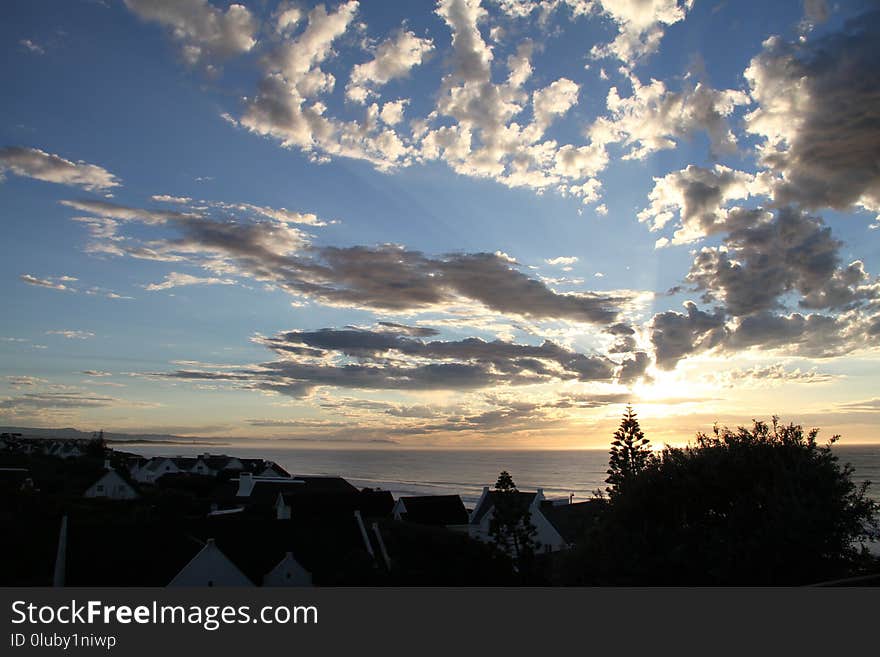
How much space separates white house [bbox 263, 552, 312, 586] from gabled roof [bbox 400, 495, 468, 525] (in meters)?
31.9

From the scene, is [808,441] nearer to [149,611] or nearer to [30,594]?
[149,611]

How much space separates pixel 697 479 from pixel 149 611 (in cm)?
1867

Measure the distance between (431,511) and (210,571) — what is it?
38065 mm

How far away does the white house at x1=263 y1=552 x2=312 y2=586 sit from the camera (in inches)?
1154

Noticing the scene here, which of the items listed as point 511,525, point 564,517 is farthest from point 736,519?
point 564,517

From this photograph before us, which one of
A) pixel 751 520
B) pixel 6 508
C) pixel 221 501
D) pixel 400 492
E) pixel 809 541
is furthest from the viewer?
pixel 400 492

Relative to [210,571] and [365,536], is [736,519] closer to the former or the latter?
[365,536]

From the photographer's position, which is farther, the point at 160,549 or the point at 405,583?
the point at 160,549

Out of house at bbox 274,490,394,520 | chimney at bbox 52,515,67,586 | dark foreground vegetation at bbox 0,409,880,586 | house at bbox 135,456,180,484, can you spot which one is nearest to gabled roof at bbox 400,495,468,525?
house at bbox 274,490,394,520

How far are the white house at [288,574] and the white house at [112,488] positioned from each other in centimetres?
4842

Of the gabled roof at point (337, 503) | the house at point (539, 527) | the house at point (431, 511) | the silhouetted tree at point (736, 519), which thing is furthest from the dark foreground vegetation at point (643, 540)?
the house at point (431, 511)

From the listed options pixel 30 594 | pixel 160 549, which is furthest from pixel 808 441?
pixel 160 549

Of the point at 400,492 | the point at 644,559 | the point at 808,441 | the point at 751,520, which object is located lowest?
the point at 400,492

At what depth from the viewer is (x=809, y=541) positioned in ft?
58.0
